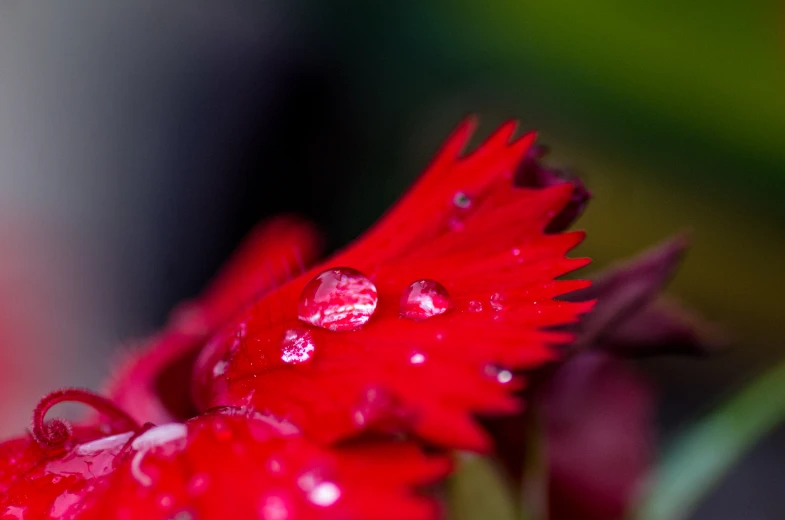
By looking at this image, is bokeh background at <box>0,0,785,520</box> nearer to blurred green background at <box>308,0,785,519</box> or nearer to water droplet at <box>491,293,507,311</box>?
blurred green background at <box>308,0,785,519</box>

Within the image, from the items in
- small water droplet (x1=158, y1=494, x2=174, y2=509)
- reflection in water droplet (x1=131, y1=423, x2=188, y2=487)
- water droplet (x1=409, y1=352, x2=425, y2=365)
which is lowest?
small water droplet (x1=158, y1=494, x2=174, y2=509)

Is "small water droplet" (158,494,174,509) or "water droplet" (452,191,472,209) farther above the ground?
"water droplet" (452,191,472,209)

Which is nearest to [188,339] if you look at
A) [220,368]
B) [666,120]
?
[220,368]

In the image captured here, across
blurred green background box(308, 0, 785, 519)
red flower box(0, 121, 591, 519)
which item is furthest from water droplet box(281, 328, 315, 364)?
blurred green background box(308, 0, 785, 519)

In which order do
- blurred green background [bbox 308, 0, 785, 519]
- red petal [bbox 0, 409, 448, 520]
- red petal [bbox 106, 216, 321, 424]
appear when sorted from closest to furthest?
1. red petal [bbox 0, 409, 448, 520]
2. red petal [bbox 106, 216, 321, 424]
3. blurred green background [bbox 308, 0, 785, 519]

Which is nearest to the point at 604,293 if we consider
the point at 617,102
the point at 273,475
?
the point at 273,475

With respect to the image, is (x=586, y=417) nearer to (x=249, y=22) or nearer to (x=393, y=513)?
(x=393, y=513)

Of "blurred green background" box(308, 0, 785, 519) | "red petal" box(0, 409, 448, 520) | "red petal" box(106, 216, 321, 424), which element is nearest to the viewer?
"red petal" box(0, 409, 448, 520)

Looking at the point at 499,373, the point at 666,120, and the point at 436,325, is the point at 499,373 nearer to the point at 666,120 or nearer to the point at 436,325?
the point at 436,325
